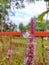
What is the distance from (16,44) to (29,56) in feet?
4.45

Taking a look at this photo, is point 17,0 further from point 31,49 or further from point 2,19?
point 31,49

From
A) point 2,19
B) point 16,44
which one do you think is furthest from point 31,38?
point 2,19

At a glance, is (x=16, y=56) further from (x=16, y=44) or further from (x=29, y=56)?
Result: (x=29, y=56)

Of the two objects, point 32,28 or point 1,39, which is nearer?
point 32,28

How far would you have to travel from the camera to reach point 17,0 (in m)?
5.74

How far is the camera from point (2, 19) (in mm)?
6770

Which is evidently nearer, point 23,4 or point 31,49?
point 31,49

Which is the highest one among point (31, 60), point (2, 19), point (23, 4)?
point (31, 60)

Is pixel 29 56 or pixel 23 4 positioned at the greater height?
pixel 29 56

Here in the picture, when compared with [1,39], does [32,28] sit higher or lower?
higher

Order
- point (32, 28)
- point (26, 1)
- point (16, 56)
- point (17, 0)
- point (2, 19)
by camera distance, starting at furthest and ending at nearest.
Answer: point (2, 19) → point (26, 1) → point (17, 0) → point (16, 56) → point (32, 28)

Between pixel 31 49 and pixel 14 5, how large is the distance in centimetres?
534

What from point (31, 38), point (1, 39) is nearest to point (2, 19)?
point (1, 39)

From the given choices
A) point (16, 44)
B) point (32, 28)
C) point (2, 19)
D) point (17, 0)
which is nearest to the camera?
point (32, 28)
